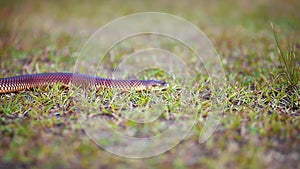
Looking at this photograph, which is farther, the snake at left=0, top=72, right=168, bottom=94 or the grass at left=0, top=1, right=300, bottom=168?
the snake at left=0, top=72, right=168, bottom=94

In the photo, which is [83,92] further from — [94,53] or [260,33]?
[260,33]

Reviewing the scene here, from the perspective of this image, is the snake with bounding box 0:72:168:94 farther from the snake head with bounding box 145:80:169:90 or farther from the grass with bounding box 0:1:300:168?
the grass with bounding box 0:1:300:168

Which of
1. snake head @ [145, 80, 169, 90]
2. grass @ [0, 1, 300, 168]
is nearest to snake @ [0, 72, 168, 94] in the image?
snake head @ [145, 80, 169, 90]

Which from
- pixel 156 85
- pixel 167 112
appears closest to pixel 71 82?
pixel 156 85

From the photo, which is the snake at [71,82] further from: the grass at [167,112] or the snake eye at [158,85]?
the grass at [167,112]

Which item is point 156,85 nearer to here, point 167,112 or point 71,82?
point 167,112

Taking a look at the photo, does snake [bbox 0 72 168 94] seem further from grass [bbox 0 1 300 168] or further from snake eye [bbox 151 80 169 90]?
grass [bbox 0 1 300 168]
